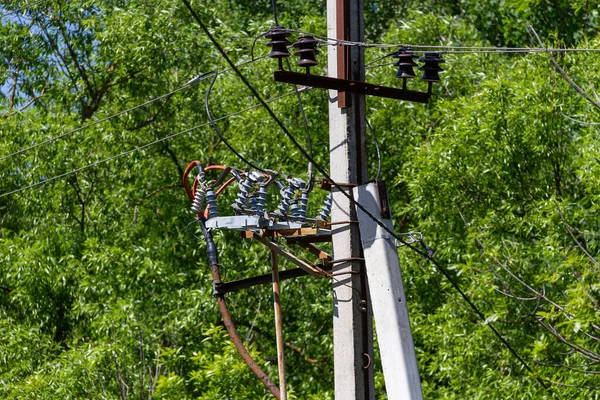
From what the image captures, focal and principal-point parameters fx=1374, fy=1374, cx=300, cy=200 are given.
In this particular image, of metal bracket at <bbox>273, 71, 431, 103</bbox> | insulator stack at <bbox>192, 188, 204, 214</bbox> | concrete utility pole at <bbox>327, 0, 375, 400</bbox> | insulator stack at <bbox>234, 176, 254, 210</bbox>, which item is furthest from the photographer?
insulator stack at <bbox>192, 188, 204, 214</bbox>

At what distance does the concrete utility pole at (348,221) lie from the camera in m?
9.05

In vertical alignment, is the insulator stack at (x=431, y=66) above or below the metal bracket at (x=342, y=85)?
above

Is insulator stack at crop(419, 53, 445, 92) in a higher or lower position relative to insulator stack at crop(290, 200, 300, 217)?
higher

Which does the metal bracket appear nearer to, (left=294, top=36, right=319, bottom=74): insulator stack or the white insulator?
(left=294, top=36, right=319, bottom=74): insulator stack

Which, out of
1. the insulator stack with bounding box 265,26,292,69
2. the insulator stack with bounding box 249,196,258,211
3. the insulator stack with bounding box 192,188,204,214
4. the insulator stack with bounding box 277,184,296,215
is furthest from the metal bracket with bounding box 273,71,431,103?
the insulator stack with bounding box 192,188,204,214

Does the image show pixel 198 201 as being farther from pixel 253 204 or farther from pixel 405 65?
pixel 405 65

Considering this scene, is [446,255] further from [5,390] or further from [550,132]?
[5,390]

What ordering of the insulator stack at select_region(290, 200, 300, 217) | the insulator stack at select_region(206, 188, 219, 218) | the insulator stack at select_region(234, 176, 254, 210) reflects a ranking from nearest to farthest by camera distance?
the insulator stack at select_region(234, 176, 254, 210) < the insulator stack at select_region(290, 200, 300, 217) < the insulator stack at select_region(206, 188, 219, 218)

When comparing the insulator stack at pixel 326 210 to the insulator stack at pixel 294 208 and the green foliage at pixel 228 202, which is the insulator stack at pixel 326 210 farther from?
the green foliage at pixel 228 202

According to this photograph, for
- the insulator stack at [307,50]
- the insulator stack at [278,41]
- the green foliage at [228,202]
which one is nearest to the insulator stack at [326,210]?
the insulator stack at [307,50]

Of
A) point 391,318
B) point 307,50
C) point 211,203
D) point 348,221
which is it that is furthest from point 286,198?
point 391,318

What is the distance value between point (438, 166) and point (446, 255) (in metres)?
1.18

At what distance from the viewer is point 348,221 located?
927 cm

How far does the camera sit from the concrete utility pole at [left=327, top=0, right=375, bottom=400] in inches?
356
